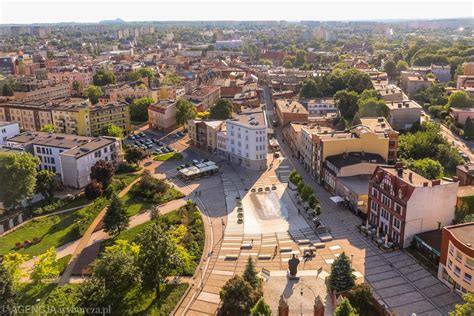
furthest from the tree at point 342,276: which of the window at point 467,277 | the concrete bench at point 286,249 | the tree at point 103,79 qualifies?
the tree at point 103,79

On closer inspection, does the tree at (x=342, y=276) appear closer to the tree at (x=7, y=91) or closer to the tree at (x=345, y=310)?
the tree at (x=345, y=310)

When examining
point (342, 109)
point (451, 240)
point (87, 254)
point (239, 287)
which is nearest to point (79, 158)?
point (87, 254)

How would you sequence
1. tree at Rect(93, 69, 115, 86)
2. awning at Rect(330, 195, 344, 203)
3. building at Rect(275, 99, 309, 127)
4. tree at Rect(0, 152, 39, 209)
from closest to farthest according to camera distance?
awning at Rect(330, 195, 344, 203) < tree at Rect(0, 152, 39, 209) < building at Rect(275, 99, 309, 127) < tree at Rect(93, 69, 115, 86)

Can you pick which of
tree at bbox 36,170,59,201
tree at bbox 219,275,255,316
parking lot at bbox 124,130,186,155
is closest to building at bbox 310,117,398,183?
parking lot at bbox 124,130,186,155

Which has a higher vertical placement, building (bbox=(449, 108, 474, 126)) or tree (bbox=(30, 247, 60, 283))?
building (bbox=(449, 108, 474, 126))

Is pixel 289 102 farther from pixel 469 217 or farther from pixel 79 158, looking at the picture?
pixel 469 217

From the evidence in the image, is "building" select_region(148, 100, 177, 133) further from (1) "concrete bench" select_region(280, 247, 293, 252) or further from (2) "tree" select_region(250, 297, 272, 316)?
(2) "tree" select_region(250, 297, 272, 316)

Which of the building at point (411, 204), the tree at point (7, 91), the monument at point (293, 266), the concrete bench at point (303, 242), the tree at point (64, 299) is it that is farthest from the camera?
the tree at point (7, 91)
